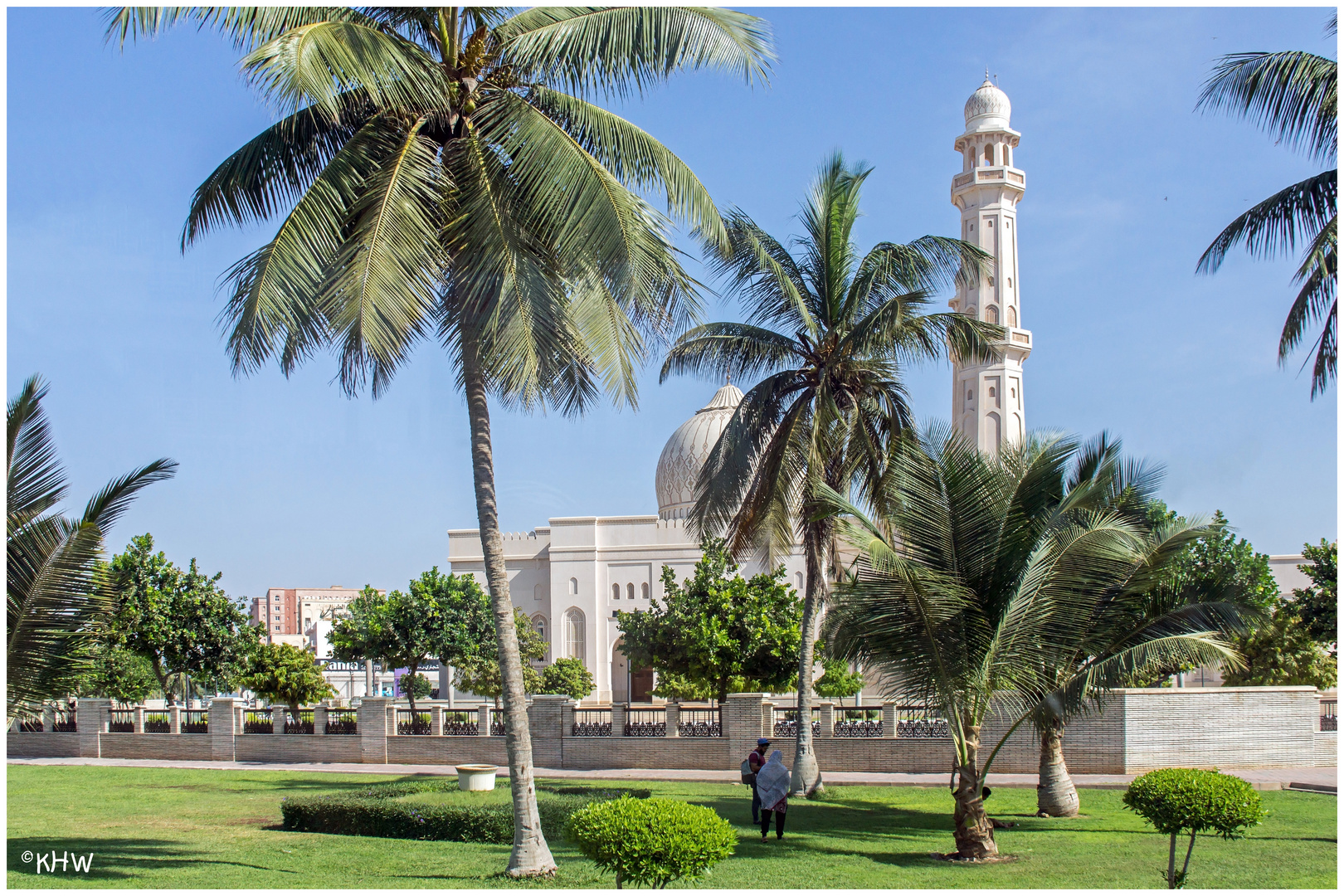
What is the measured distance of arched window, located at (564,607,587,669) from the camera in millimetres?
51969

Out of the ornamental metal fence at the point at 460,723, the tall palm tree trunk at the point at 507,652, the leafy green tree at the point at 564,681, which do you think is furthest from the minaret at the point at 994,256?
the tall palm tree trunk at the point at 507,652

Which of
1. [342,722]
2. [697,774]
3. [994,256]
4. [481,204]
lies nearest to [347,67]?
[481,204]

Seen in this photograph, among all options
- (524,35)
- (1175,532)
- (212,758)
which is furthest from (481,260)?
(212,758)

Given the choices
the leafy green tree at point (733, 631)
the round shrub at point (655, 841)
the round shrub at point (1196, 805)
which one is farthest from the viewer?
the leafy green tree at point (733, 631)

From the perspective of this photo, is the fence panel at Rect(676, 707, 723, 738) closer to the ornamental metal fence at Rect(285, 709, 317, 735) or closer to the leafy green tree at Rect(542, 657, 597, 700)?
the ornamental metal fence at Rect(285, 709, 317, 735)

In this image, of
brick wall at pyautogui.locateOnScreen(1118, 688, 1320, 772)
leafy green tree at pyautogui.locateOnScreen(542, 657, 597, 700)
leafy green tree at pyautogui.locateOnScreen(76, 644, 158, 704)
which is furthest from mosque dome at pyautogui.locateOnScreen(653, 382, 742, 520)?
brick wall at pyautogui.locateOnScreen(1118, 688, 1320, 772)

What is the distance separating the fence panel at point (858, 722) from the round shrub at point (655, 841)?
15629mm

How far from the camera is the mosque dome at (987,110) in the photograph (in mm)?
41000

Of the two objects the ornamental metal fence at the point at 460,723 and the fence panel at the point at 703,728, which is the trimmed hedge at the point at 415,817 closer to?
the fence panel at the point at 703,728

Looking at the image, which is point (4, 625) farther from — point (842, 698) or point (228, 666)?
point (842, 698)

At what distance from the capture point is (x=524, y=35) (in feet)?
32.3

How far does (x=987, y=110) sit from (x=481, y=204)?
35204 millimetres

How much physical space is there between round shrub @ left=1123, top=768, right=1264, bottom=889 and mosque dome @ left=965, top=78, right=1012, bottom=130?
35.0 metres

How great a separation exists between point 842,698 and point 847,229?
88.7ft
